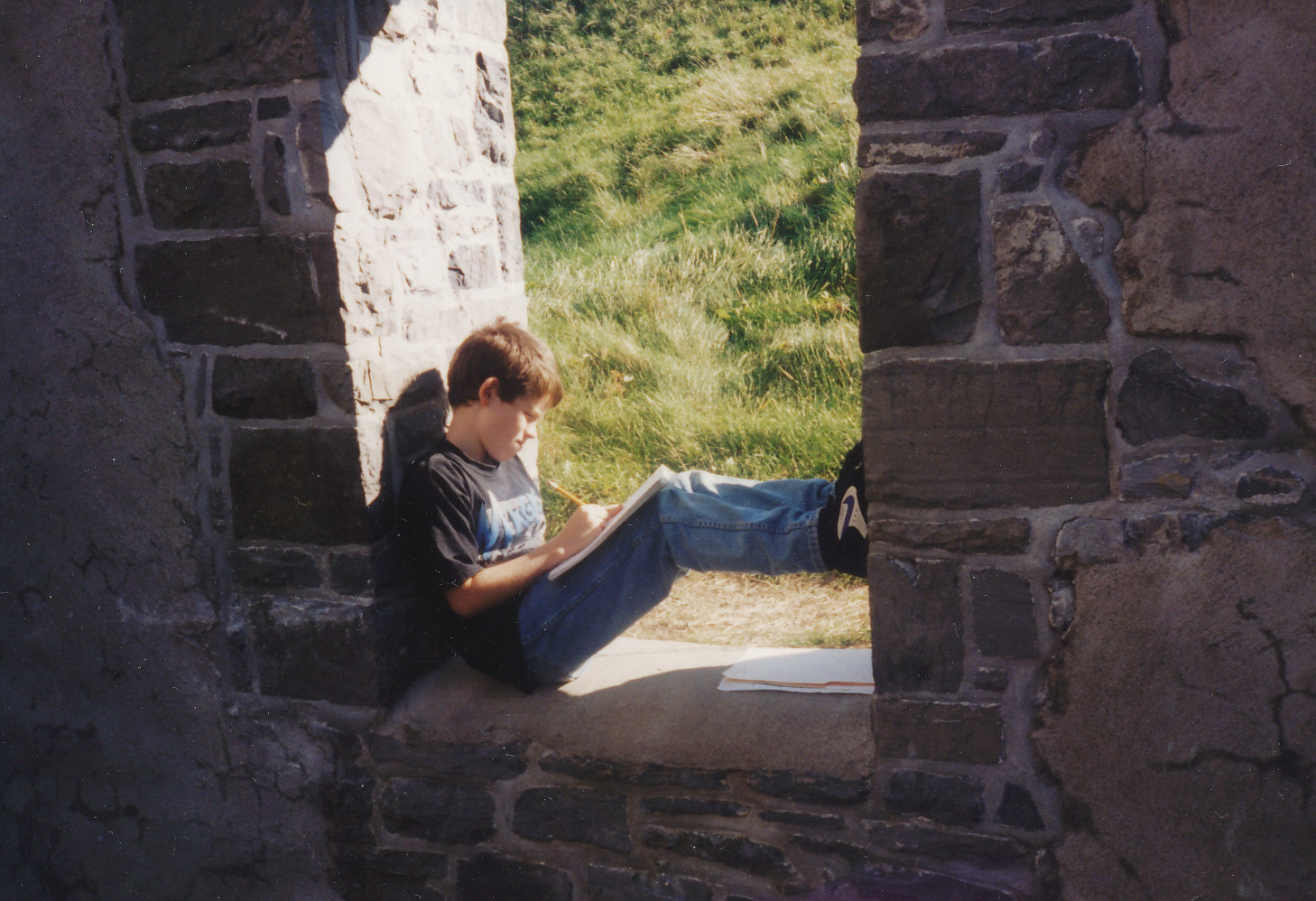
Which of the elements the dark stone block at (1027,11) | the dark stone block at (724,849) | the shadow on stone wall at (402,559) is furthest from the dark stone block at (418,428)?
the dark stone block at (1027,11)

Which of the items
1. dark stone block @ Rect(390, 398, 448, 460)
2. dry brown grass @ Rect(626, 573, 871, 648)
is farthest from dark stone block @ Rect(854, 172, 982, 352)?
dry brown grass @ Rect(626, 573, 871, 648)

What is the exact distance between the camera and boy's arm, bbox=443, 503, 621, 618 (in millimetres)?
2277

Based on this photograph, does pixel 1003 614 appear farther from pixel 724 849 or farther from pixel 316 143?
pixel 316 143

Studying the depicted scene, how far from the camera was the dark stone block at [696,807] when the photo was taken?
2.07 meters

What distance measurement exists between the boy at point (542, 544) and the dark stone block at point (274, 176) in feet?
1.72

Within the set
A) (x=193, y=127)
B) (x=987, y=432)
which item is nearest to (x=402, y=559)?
(x=193, y=127)

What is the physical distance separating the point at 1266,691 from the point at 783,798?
0.88m

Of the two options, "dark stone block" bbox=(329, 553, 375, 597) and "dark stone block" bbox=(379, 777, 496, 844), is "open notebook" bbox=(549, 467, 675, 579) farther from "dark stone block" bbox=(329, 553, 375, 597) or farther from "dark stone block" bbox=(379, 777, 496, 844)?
"dark stone block" bbox=(379, 777, 496, 844)

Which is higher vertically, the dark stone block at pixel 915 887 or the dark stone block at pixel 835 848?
the dark stone block at pixel 835 848

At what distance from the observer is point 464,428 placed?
8.07ft

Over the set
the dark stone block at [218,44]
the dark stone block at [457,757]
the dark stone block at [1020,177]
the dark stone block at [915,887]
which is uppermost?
the dark stone block at [218,44]

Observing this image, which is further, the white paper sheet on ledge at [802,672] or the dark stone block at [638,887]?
the white paper sheet on ledge at [802,672]

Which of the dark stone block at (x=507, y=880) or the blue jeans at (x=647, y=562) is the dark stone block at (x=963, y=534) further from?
the dark stone block at (x=507, y=880)

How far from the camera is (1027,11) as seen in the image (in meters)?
1.62
